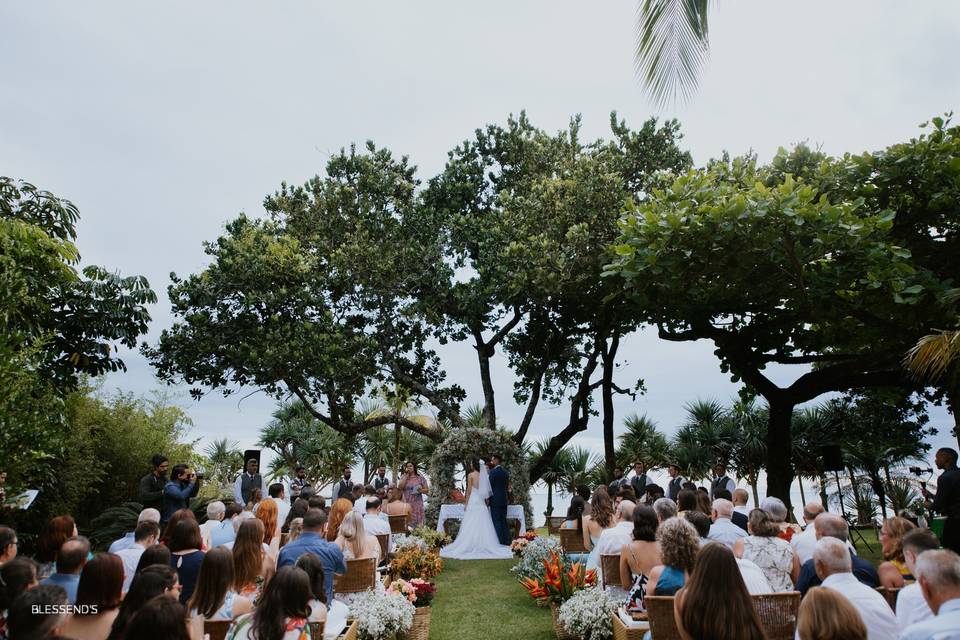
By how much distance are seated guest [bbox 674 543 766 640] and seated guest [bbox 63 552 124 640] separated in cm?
341

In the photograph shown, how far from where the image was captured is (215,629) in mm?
4699

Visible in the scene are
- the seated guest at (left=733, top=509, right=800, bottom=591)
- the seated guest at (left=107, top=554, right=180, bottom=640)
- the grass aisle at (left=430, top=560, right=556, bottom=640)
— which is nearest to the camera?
the seated guest at (left=107, top=554, right=180, bottom=640)

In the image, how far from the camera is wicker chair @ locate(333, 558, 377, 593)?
676cm

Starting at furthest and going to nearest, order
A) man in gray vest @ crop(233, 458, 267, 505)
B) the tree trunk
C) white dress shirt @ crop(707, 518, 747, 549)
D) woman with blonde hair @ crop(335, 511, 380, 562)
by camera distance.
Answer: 1. the tree trunk
2. man in gray vest @ crop(233, 458, 267, 505)
3. woman with blonde hair @ crop(335, 511, 380, 562)
4. white dress shirt @ crop(707, 518, 747, 549)

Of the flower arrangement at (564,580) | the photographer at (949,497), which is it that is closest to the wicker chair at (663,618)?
the flower arrangement at (564,580)

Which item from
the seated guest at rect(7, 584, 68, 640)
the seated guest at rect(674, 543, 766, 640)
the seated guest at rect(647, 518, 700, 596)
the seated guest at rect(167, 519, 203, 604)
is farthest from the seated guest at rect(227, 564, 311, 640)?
the seated guest at rect(647, 518, 700, 596)

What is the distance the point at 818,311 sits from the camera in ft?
44.5

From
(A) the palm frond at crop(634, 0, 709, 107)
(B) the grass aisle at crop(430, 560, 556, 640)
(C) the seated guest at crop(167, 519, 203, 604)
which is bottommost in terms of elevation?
(B) the grass aisle at crop(430, 560, 556, 640)

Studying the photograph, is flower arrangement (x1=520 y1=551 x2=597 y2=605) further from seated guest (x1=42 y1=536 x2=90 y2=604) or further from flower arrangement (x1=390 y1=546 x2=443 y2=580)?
seated guest (x1=42 y1=536 x2=90 y2=604)

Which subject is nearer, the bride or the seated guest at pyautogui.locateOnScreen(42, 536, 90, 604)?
the seated guest at pyautogui.locateOnScreen(42, 536, 90, 604)

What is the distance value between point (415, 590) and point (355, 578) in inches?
67.7

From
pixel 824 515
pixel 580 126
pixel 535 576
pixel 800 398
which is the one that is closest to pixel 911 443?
pixel 800 398

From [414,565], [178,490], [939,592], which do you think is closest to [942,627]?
[939,592]

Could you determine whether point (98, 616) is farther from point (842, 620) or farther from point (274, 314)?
point (274, 314)
